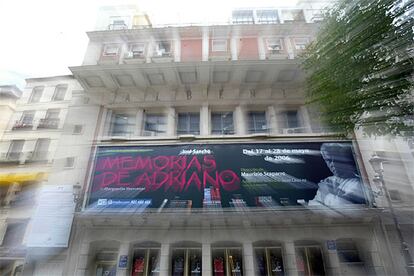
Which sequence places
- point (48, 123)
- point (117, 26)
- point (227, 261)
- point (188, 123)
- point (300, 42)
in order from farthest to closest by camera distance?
point (117, 26), point (300, 42), point (188, 123), point (48, 123), point (227, 261)

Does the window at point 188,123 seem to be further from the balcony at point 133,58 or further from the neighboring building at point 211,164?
the balcony at point 133,58

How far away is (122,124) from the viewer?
28.9 ft

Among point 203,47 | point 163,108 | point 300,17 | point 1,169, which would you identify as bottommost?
point 1,169

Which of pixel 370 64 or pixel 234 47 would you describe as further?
pixel 234 47

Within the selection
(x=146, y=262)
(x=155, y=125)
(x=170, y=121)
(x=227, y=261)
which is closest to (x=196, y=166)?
(x=170, y=121)

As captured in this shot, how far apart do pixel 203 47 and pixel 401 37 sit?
7.16 metres

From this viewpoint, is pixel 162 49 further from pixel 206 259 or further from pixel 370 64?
pixel 206 259

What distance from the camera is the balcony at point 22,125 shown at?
7.43 metres

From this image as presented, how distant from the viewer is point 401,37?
3.08 metres

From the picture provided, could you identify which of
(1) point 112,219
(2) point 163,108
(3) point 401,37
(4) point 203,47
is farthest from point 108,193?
(3) point 401,37

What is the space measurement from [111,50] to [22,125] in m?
4.44

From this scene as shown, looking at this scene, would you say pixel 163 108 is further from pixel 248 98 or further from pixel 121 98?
pixel 248 98

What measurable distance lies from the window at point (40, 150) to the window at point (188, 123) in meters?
4.80

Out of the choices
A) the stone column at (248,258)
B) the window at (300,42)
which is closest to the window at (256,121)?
the window at (300,42)
